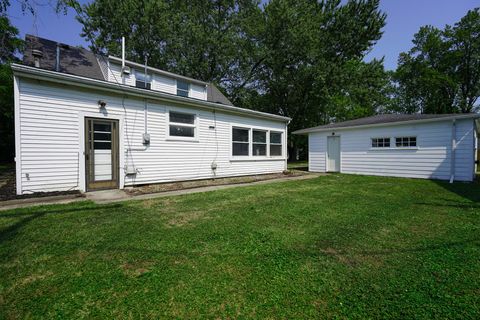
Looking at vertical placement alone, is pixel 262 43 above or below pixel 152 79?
above

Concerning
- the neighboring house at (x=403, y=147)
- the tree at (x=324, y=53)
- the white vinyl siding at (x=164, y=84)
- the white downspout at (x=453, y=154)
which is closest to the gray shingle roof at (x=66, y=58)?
the white vinyl siding at (x=164, y=84)

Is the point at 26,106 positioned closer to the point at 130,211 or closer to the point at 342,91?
the point at 130,211

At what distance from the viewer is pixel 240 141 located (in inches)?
392

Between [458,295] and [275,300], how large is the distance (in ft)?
5.25

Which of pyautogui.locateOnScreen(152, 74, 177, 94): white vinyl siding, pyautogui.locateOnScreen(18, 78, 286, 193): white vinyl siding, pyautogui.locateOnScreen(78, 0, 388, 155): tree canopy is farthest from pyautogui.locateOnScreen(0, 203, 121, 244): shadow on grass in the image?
pyautogui.locateOnScreen(78, 0, 388, 155): tree canopy

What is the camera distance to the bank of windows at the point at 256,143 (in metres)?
9.84

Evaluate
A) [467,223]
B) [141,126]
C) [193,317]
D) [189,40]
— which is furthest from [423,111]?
[193,317]

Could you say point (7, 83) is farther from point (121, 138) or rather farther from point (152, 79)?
point (121, 138)

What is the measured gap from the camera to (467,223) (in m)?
3.74

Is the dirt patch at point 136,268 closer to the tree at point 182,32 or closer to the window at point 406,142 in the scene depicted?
the window at point 406,142

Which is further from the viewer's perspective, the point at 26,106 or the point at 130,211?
the point at 26,106

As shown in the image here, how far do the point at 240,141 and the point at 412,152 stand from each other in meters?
7.60

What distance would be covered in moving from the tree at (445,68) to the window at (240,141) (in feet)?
88.7

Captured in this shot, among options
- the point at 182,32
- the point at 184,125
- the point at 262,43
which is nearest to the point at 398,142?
the point at 184,125
